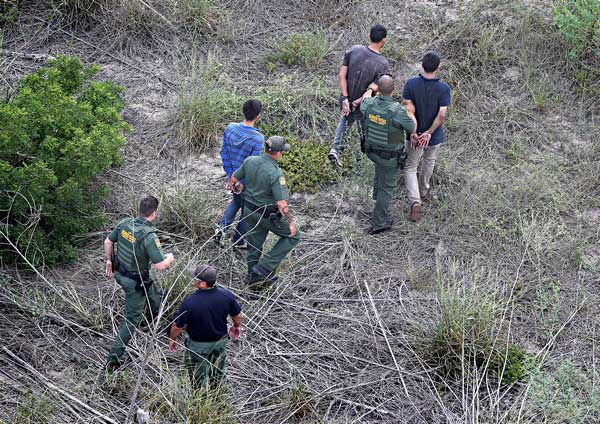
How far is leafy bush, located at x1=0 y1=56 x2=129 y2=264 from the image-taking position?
20.9ft

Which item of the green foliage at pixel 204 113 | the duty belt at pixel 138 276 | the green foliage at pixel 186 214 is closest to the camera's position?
the duty belt at pixel 138 276

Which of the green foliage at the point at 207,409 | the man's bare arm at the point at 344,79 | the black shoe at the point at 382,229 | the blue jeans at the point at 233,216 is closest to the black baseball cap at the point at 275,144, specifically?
the blue jeans at the point at 233,216

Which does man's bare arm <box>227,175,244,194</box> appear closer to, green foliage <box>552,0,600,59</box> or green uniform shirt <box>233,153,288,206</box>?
green uniform shirt <box>233,153,288,206</box>

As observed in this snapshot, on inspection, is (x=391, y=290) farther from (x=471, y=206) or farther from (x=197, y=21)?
(x=197, y=21)

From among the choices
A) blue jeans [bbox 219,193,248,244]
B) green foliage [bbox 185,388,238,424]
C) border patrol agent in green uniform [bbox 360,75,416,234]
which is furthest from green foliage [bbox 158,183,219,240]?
green foliage [bbox 185,388,238,424]

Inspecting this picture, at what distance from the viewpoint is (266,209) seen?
6.49 meters

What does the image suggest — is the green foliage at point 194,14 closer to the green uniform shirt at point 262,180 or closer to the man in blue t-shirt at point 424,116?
the man in blue t-shirt at point 424,116

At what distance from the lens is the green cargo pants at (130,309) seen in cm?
573

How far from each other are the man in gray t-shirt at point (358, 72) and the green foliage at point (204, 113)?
4.44 feet

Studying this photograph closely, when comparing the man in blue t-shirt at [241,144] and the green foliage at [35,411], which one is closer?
the green foliage at [35,411]

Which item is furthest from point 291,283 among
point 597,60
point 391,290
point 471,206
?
point 597,60

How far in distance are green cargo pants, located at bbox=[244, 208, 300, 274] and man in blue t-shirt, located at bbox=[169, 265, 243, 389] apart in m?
1.16

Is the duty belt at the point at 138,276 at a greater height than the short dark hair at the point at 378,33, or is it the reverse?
the short dark hair at the point at 378,33

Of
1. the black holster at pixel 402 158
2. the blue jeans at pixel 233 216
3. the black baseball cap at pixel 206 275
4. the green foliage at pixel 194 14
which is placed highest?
the black baseball cap at pixel 206 275
